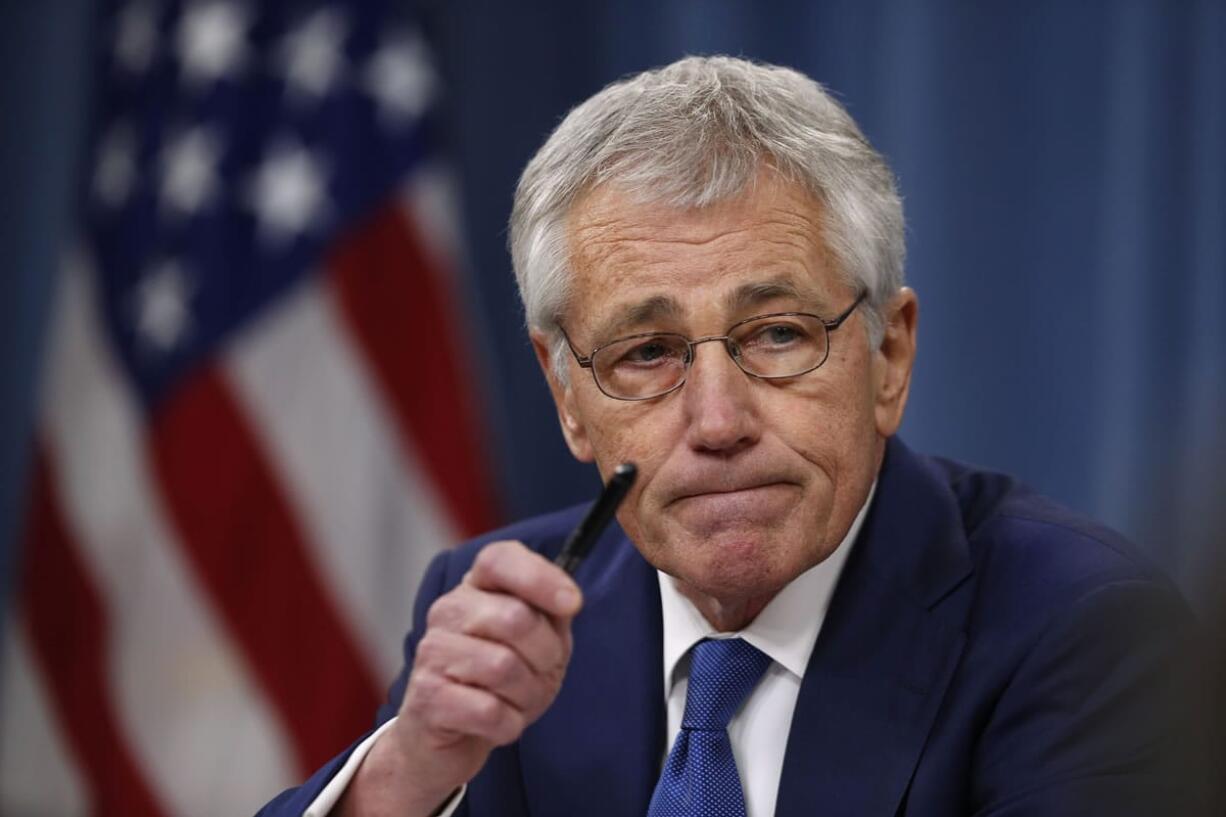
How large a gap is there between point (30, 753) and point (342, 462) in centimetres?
106

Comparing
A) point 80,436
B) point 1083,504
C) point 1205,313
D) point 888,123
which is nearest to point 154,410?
point 80,436

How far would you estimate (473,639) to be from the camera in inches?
59.4

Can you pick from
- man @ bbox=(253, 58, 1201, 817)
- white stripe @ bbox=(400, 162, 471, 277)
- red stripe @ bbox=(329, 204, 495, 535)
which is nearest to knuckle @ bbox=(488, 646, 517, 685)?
man @ bbox=(253, 58, 1201, 817)

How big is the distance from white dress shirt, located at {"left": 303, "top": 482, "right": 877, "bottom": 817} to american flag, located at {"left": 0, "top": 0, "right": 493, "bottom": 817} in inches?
66.5

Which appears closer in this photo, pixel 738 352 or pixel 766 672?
pixel 738 352

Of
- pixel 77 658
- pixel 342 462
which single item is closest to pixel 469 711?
pixel 342 462

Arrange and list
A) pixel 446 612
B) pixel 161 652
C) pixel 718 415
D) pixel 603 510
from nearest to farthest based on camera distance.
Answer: pixel 603 510 → pixel 446 612 → pixel 718 415 → pixel 161 652

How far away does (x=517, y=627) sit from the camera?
148 centimetres

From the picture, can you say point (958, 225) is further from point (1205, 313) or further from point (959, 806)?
point (959, 806)

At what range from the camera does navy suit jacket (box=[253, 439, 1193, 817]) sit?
166 centimetres

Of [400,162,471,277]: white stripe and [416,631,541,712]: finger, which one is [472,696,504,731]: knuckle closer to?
[416,631,541,712]: finger

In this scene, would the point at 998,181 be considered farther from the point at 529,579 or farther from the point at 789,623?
the point at 529,579

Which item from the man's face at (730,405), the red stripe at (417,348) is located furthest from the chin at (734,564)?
the red stripe at (417,348)

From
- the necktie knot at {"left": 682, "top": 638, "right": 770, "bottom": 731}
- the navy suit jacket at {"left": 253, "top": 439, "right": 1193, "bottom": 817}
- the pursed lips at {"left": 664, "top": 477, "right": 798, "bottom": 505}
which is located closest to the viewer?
the navy suit jacket at {"left": 253, "top": 439, "right": 1193, "bottom": 817}
